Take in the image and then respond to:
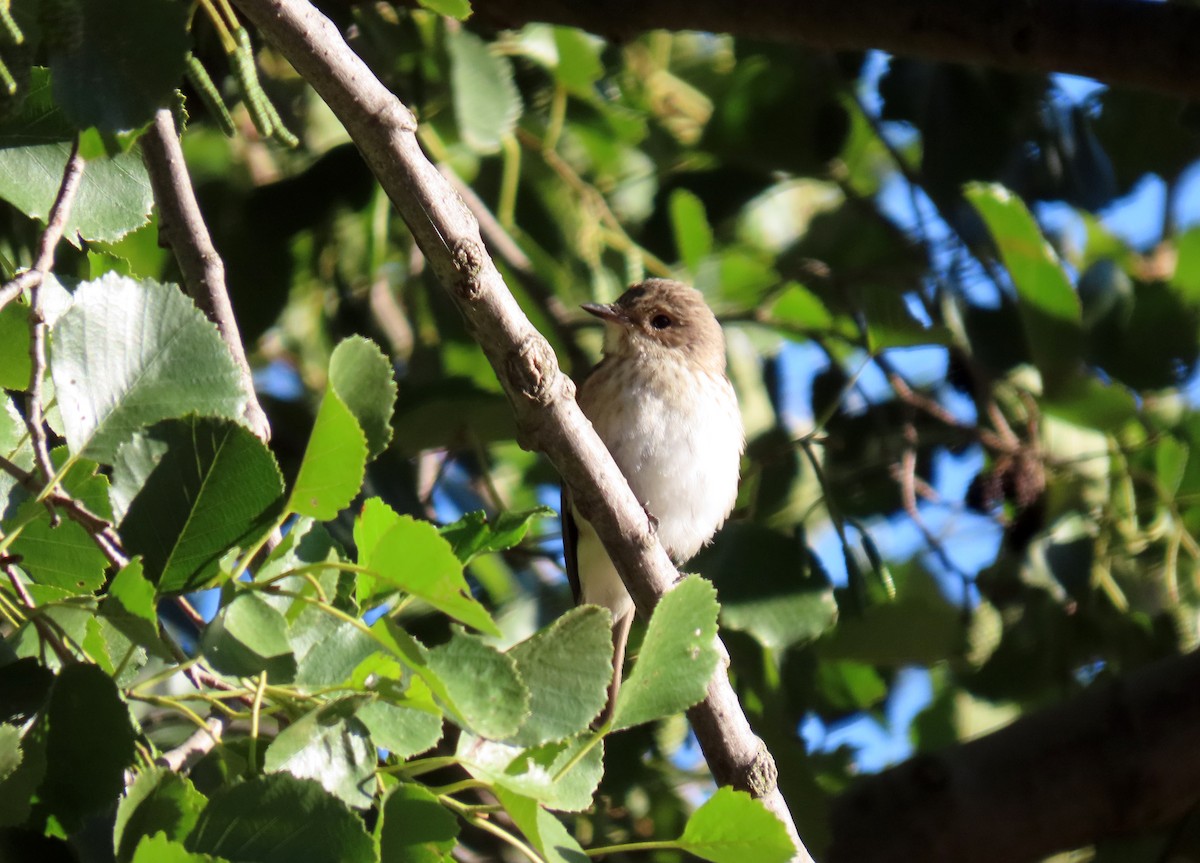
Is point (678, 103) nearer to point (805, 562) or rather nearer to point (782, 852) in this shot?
point (805, 562)

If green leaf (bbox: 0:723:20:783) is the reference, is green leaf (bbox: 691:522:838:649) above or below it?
below

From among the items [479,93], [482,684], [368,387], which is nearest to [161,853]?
[482,684]

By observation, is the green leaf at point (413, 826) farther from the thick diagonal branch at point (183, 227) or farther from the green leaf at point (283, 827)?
the thick diagonal branch at point (183, 227)

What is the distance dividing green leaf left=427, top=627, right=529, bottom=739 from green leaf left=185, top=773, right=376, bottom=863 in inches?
6.5

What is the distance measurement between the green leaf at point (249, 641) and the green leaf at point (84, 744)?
0.37 ft

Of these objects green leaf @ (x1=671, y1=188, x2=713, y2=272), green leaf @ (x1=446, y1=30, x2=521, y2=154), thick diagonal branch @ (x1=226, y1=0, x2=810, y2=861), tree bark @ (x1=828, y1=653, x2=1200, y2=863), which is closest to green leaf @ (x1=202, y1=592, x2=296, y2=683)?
thick diagonal branch @ (x1=226, y1=0, x2=810, y2=861)

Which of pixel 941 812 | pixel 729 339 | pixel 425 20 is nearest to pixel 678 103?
pixel 729 339

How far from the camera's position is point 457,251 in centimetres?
203

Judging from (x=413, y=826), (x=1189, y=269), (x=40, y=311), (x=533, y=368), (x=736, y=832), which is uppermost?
(x=40, y=311)

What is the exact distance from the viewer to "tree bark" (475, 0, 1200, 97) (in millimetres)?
3520

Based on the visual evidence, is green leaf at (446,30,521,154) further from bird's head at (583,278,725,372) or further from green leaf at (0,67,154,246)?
green leaf at (0,67,154,246)

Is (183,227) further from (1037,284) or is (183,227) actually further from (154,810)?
(1037,284)

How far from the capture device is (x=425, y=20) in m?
4.00

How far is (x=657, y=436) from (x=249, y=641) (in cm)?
294
